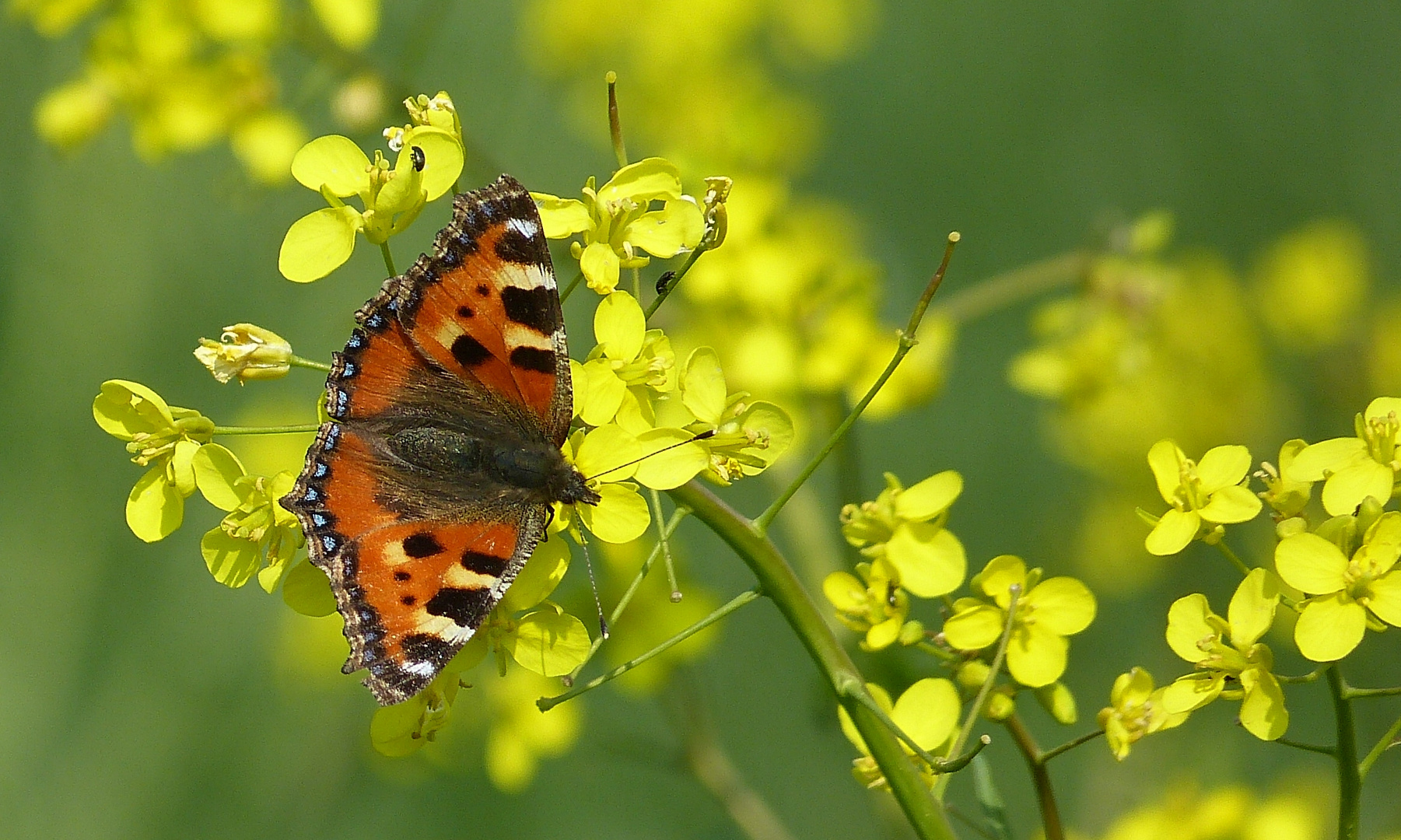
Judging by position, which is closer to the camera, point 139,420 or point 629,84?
point 139,420

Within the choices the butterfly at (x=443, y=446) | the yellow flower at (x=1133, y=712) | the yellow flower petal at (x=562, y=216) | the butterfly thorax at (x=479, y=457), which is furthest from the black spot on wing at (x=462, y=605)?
the yellow flower at (x=1133, y=712)

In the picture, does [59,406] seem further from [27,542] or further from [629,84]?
[629,84]

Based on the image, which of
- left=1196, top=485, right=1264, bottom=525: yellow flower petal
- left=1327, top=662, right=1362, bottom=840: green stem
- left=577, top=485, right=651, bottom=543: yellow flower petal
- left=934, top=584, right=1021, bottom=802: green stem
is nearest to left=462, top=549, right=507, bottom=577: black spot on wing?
left=577, top=485, right=651, bottom=543: yellow flower petal

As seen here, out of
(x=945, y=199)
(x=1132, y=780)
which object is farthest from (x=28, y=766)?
(x=945, y=199)

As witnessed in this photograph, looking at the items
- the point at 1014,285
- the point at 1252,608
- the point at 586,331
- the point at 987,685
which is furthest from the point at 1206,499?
the point at 586,331

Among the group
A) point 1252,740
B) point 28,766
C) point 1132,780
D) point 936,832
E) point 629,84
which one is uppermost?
point 629,84

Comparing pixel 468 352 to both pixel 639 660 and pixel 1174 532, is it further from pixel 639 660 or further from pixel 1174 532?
pixel 1174 532

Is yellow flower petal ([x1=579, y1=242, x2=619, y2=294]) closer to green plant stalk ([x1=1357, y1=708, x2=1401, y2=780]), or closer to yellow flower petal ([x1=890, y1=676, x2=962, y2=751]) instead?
yellow flower petal ([x1=890, y1=676, x2=962, y2=751])
